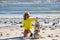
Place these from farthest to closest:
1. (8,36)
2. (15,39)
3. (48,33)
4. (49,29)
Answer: (49,29)
(48,33)
(8,36)
(15,39)

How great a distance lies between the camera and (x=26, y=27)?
9672 mm

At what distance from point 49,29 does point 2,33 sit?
246 cm

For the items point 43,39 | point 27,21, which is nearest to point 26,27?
point 27,21

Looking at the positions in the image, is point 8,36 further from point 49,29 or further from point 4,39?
point 49,29

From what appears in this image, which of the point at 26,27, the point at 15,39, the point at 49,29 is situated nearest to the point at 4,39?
the point at 15,39

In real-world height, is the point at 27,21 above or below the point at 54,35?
above

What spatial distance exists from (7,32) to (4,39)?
1.51 meters

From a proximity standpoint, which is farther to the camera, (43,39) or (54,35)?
(54,35)

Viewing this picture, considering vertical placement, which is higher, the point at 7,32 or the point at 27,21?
the point at 27,21

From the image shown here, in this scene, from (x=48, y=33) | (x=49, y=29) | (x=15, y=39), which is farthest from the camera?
(x=49, y=29)

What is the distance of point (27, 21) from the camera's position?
957 centimetres

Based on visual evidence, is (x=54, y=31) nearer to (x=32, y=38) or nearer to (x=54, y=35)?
(x=54, y=35)

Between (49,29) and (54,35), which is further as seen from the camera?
(49,29)

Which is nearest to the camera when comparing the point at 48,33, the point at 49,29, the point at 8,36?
the point at 8,36
